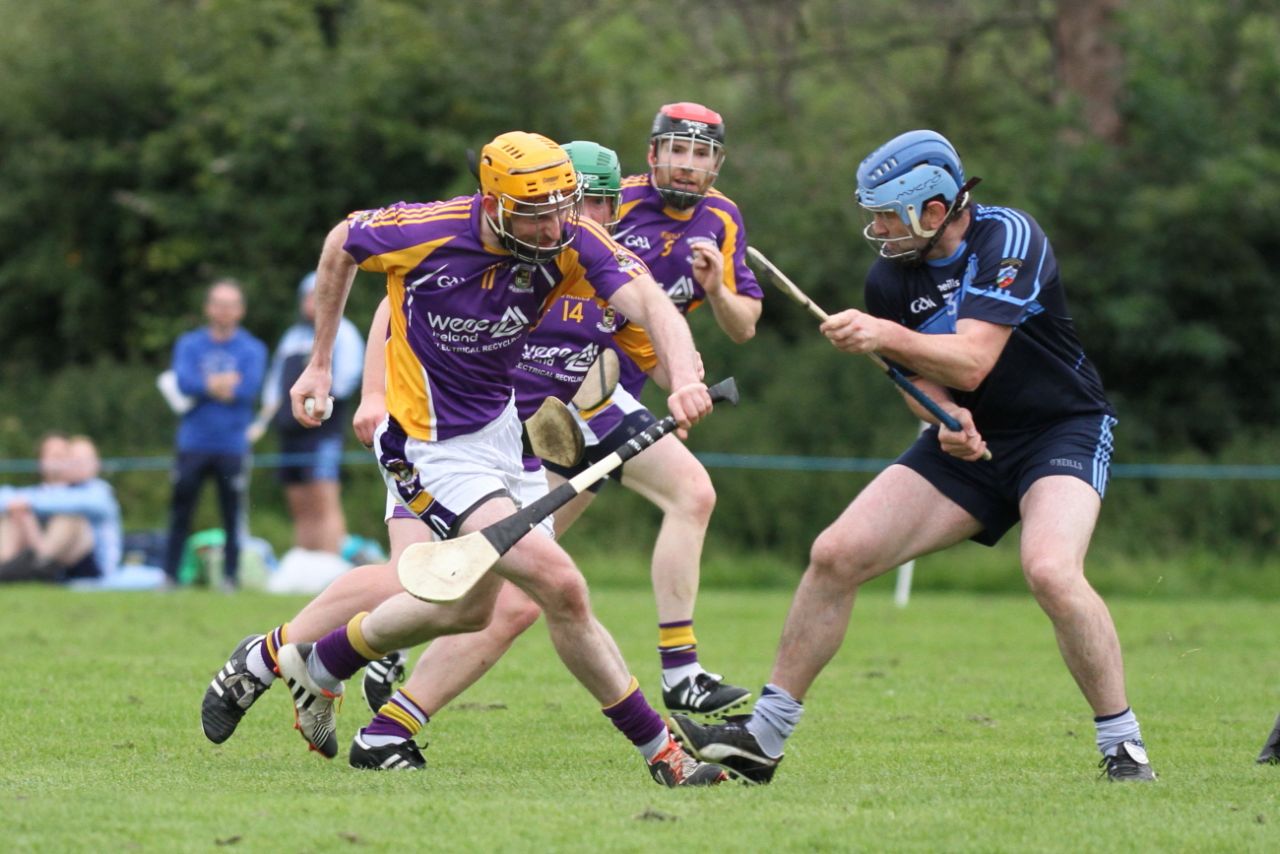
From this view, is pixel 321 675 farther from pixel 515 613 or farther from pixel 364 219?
pixel 364 219

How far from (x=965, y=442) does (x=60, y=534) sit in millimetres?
10387

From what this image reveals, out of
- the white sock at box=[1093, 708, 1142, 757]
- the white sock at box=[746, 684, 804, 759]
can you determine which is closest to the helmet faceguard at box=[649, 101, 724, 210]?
the white sock at box=[746, 684, 804, 759]

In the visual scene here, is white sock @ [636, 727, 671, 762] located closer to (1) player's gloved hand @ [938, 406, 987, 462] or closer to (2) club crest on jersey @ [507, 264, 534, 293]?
(1) player's gloved hand @ [938, 406, 987, 462]

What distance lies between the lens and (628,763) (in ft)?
20.9

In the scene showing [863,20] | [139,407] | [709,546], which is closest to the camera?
[709,546]

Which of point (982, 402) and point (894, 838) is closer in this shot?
point (894, 838)

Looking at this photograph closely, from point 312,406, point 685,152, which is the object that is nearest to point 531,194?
point 312,406

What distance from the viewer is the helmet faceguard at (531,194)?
5.61 metres

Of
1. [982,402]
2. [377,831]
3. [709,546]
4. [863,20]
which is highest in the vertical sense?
[863,20]

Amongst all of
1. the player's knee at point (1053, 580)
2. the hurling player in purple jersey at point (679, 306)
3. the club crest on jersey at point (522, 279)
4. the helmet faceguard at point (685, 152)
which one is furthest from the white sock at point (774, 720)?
the helmet faceguard at point (685, 152)

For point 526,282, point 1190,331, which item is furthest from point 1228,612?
point 526,282

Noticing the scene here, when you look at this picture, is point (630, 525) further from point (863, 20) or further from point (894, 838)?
point (894, 838)

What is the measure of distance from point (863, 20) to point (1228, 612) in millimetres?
12132

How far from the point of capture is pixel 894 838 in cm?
472
